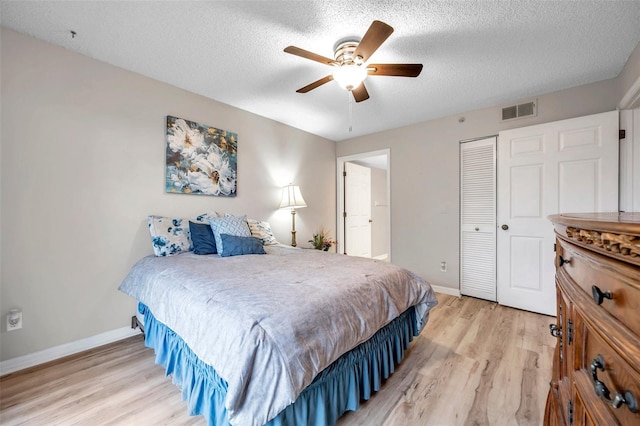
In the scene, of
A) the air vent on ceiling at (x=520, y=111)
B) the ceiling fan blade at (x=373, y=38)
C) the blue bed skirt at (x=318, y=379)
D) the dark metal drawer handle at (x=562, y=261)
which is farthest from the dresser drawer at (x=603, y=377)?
the air vent on ceiling at (x=520, y=111)

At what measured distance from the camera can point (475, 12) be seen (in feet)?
5.46

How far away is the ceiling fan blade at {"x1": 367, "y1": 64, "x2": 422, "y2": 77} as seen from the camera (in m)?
1.80

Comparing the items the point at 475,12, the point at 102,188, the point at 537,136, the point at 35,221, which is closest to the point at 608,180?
the point at 537,136

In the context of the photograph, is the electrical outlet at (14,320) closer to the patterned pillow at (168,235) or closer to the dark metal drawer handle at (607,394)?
the patterned pillow at (168,235)

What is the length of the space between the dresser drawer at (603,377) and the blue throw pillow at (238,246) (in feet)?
7.05

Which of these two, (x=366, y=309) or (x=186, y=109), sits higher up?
(x=186, y=109)

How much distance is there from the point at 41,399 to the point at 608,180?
15.4ft

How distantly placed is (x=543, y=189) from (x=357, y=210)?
2926 mm

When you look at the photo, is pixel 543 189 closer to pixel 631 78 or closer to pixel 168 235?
pixel 631 78

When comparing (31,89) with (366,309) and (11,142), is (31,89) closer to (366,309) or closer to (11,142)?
(11,142)

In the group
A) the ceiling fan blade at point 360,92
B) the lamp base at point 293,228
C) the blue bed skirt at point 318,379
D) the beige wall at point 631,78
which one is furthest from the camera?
the lamp base at point 293,228

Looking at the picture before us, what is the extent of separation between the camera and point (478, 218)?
3.24 m

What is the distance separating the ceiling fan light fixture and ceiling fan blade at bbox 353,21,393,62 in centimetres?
8

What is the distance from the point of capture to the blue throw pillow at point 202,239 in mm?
2334
